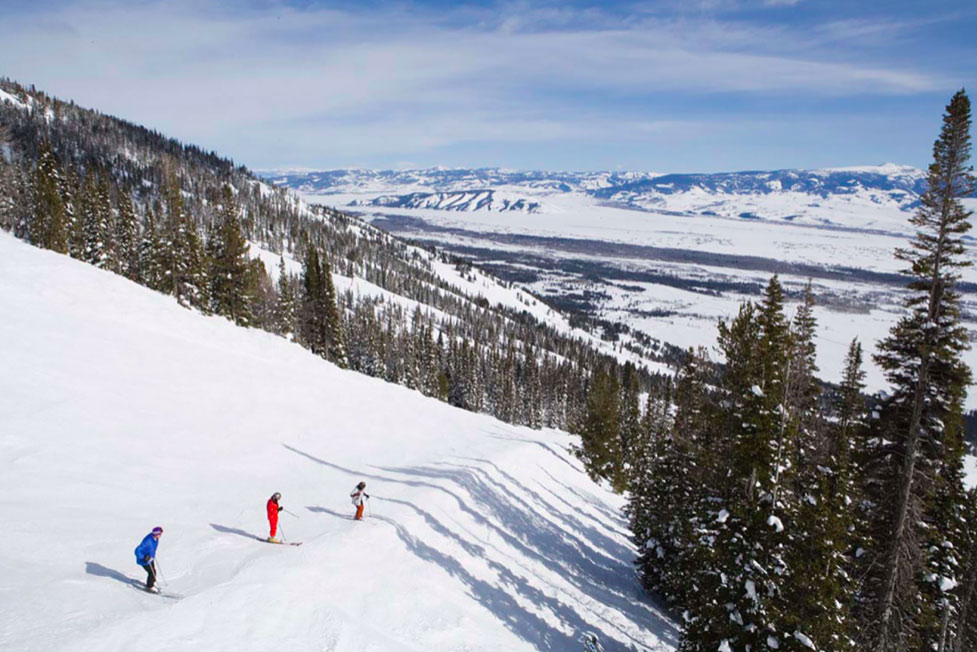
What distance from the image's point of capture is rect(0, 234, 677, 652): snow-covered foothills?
12352 mm

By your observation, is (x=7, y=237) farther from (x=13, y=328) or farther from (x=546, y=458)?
(x=546, y=458)

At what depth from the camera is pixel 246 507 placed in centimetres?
1966

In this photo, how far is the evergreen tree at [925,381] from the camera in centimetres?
1442

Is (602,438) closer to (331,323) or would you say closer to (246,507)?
(246,507)

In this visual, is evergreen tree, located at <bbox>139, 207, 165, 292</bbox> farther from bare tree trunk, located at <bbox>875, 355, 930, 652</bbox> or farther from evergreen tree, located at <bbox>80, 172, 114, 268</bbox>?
bare tree trunk, located at <bbox>875, 355, 930, 652</bbox>

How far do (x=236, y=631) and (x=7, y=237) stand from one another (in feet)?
172

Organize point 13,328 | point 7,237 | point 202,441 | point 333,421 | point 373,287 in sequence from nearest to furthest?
1. point 202,441
2. point 13,328
3. point 333,421
4. point 7,237
5. point 373,287

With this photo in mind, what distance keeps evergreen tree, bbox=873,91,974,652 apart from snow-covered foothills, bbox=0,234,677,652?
9633 millimetres

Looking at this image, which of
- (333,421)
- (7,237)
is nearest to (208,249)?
(7,237)

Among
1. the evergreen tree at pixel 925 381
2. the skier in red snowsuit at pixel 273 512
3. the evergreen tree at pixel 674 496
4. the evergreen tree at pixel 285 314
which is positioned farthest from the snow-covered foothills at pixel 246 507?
the evergreen tree at pixel 285 314

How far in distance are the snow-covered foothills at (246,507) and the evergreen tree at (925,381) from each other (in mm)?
9633

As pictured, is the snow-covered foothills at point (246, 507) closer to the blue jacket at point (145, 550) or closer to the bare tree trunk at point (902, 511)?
the blue jacket at point (145, 550)

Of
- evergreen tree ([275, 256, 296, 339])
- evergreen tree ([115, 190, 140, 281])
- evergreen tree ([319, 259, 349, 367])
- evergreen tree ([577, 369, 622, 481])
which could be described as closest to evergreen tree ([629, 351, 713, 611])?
evergreen tree ([577, 369, 622, 481])

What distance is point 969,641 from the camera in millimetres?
21828
